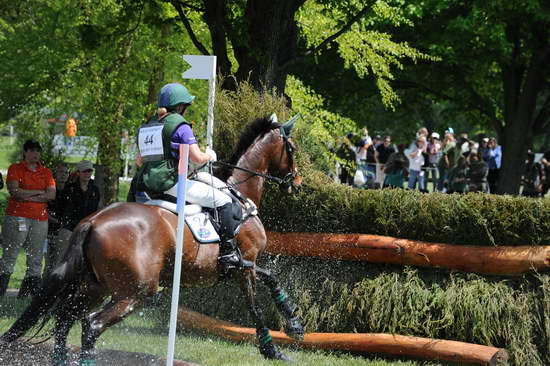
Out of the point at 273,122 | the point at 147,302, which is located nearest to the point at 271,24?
the point at 273,122

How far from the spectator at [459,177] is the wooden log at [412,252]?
45.1 feet

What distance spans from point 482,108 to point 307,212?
55.9ft

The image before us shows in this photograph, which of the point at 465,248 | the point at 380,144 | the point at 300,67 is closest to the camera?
the point at 465,248

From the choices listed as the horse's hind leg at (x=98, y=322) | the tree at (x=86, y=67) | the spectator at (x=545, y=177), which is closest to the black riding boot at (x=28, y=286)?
the horse's hind leg at (x=98, y=322)

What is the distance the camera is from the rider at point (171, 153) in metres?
7.69

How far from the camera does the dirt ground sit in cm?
707

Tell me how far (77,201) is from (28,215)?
730 mm

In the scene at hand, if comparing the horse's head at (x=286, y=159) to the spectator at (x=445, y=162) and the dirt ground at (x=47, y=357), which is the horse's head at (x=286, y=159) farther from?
the spectator at (x=445, y=162)

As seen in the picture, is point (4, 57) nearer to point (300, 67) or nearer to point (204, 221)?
point (300, 67)

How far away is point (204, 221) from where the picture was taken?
8078 millimetres

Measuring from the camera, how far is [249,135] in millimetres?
9492

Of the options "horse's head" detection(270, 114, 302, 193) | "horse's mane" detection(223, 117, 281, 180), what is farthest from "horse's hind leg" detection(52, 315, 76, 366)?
"horse's head" detection(270, 114, 302, 193)

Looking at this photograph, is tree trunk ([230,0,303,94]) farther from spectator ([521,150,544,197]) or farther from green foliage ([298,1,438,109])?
spectator ([521,150,544,197])

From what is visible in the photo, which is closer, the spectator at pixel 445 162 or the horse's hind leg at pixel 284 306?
the horse's hind leg at pixel 284 306
